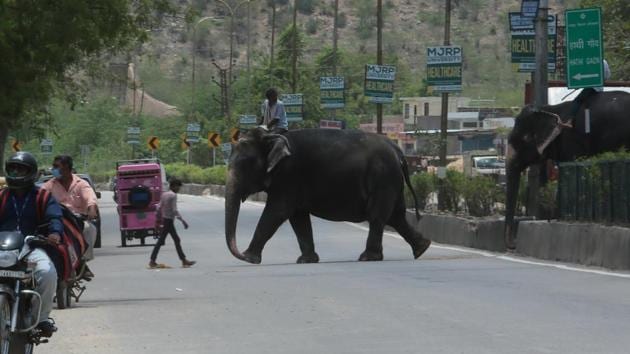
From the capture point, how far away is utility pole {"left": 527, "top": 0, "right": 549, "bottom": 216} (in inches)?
1027

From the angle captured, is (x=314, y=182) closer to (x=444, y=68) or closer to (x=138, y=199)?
(x=444, y=68)

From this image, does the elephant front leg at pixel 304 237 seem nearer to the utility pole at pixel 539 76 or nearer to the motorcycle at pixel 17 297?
the utility pole at pixel 539 76

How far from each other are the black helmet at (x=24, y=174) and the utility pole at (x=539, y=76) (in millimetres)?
15441

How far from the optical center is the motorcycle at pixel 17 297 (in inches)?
417

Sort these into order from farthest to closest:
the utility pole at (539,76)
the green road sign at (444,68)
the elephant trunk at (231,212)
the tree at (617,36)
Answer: the tree at (617,36) < the green road sign at (444,68) < the utility pole at (539,76) < the elephant trunk at (231,212)

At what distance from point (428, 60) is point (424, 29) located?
5060 inches

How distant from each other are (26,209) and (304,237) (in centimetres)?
1310

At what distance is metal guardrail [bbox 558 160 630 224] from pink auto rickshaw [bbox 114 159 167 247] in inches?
626

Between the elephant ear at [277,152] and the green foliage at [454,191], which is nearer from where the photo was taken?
the elephant ear at [277,152]

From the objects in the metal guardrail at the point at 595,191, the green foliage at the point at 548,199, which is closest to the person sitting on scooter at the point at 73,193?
the metal guardrail at the point at 595,191

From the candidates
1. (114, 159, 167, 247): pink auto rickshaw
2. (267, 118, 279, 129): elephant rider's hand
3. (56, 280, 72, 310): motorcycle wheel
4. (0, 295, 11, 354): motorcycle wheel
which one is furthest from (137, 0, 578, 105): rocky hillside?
(0, 295, 11, 354): motorcycle wheel

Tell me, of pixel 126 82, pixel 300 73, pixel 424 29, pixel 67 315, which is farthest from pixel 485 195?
pixel 424 29

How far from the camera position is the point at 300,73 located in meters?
89.2

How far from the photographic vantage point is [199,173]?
9075 cm
